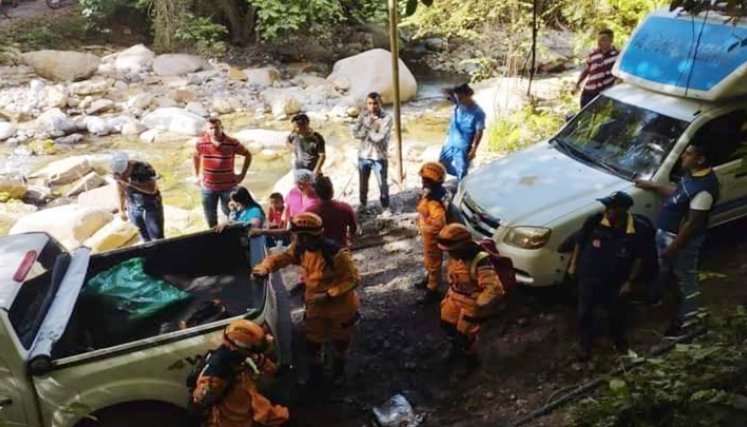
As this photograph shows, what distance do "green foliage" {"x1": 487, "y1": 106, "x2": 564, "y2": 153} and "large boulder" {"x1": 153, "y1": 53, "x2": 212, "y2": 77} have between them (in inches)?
392

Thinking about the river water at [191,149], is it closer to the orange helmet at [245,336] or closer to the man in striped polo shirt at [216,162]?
the man in striped polo shirt at [216,162]

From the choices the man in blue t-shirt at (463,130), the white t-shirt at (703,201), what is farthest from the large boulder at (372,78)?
the white t-shirt at (703,201)

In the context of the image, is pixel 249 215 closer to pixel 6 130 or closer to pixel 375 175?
pixel 375 175

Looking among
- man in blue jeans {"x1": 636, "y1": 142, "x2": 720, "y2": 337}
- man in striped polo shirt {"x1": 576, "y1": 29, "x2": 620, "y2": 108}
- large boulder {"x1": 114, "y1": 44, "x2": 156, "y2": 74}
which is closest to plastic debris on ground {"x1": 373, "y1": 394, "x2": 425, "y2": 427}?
Answer: man in blue jeans {"x1": 636, "y1": 142, "x2": 720, "y2": 337}

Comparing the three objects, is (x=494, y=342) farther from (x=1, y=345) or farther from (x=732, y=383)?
(x=1, y=345)

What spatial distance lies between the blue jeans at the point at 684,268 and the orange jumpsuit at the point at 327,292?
2.42 metres

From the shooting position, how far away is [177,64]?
18969 millimetres

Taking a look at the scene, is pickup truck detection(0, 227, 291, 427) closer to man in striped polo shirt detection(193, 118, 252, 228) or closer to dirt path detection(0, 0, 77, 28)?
man in striped polo shirt detection(193, 118, 252, 228)

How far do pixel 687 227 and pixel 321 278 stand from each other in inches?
108

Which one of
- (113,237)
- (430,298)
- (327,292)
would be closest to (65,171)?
(113,237)

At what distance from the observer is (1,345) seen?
4.09 meters

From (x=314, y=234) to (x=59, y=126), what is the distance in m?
12.3

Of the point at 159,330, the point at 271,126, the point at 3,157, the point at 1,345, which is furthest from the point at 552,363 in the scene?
the point at 3,157

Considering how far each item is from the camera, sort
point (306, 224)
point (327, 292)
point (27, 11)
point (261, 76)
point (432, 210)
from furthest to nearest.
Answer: point (27, 11) < point (261, 76) < point (432, 210) < point (327, 292) < point (306, 224)
